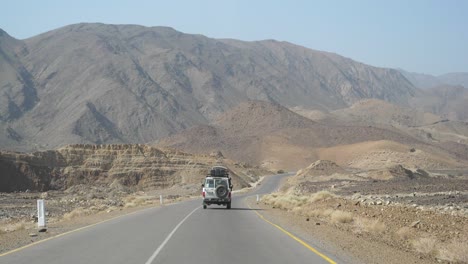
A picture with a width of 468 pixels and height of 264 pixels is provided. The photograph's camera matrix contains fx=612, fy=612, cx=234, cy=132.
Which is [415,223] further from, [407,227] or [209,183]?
[209,183]

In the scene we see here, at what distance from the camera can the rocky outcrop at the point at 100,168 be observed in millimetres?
79625

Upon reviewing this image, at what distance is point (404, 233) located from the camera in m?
19.3

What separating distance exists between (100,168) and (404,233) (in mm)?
72446

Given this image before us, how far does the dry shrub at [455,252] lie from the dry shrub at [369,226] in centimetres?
582

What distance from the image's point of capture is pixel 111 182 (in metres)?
85.6

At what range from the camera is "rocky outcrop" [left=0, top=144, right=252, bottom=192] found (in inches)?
3135

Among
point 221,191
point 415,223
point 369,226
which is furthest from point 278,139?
point 415,223

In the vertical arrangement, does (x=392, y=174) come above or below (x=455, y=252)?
below

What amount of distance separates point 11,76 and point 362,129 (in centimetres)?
11304

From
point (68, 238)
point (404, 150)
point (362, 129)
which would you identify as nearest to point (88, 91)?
point (362, 129)

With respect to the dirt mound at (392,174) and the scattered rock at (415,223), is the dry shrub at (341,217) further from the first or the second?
the dirt mound at (392,174)

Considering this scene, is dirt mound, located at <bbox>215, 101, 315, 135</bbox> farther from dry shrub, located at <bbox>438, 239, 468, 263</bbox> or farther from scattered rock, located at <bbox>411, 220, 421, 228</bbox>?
dry shrub, located at <bbox>438, 239, 468, 263</bbox>

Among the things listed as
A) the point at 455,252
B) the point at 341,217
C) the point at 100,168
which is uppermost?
the point at 455,252

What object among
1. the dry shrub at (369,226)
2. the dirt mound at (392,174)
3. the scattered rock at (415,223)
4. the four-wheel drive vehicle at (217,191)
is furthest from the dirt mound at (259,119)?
the scattered rock at (415,223)
